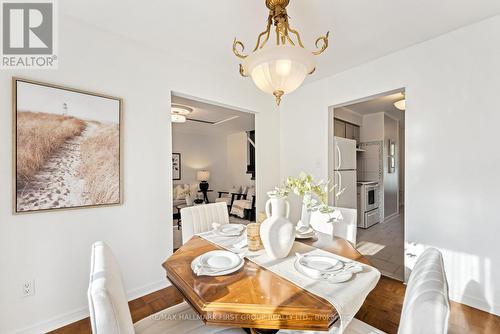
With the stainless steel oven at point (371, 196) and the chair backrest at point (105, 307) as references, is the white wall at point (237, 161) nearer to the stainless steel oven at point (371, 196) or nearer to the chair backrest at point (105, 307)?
Answer: the stainless steel oven at point (371, 196)

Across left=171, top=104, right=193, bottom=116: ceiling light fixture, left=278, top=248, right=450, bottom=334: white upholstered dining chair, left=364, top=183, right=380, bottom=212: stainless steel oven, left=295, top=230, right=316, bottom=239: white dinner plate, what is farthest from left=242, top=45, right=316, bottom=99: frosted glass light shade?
left=364, top=183, right=380, bottom=212: stainless steel oven

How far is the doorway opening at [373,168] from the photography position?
3352 millimetres

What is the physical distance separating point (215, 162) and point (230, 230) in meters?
5.67

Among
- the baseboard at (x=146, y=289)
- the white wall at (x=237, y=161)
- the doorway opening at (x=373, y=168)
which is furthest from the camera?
the white wall at (x=237, y=161)

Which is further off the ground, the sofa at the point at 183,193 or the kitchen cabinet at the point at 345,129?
the kitchen cabinet at the point at 345,129

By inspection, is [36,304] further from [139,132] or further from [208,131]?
[208,131]

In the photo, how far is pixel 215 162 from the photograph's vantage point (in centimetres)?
732

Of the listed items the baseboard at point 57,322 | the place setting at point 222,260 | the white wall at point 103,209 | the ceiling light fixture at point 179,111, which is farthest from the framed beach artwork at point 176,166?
the place setting at point 222,260

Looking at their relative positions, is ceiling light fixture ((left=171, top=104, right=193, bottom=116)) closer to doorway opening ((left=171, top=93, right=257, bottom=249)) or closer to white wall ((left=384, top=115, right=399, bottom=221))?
doorway opening ((left=171, top=93, right=257, bottom=249))

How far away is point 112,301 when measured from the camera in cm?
76

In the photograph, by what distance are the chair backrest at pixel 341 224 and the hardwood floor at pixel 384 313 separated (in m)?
0.67

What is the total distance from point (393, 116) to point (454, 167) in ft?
12.1

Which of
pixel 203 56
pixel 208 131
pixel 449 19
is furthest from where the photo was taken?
pixel 208 131

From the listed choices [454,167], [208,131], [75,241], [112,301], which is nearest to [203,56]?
[75,241]
